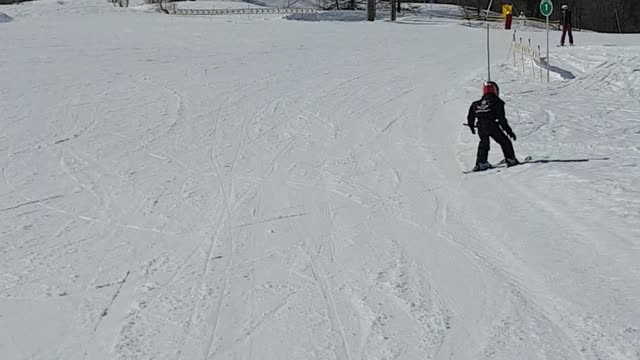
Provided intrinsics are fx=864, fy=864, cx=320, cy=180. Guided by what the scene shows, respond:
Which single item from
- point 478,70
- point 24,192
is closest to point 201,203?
point 24,192

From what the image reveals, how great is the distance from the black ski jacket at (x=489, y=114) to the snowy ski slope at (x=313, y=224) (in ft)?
2.24

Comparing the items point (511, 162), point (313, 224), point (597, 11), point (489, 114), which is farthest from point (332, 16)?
point (313, 224)

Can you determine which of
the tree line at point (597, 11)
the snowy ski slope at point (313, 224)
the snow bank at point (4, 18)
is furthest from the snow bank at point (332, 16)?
the snowy ski slope at point (313, 224)

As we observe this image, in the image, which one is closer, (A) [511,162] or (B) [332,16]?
(A) [511,162]

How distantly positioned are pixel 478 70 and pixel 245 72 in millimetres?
6991

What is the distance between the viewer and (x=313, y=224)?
941 cm

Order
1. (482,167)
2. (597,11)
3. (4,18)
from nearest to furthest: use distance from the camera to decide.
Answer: (482,167)
(4,18)
(597,11)

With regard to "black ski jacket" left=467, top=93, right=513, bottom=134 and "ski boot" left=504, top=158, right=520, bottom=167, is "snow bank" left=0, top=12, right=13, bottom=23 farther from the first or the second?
"ski boot" left=504, top=158, right=520, bottom=167

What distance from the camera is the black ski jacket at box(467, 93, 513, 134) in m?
12.3

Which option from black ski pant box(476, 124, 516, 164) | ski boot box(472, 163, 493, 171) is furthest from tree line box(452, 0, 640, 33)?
ski boot box(472, 163, 493, 171)

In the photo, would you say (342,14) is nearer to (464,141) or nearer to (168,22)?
(168,22)

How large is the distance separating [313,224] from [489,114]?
13.3 ft

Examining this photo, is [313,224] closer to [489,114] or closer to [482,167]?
[482,167]

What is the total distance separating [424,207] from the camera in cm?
1012
